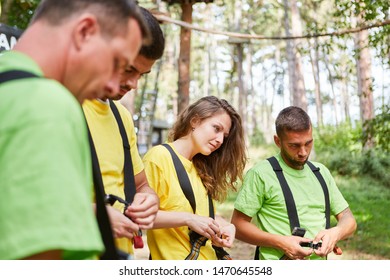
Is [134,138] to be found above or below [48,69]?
below

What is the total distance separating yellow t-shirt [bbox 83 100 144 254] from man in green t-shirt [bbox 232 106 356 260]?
3.52 feet

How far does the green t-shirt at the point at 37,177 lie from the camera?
33.6 inches

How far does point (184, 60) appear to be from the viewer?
32.6 feet

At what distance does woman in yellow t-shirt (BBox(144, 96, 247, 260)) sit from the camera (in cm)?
270

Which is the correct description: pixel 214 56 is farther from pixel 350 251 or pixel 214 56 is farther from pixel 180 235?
pixel 180 235

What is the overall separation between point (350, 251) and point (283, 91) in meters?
48.4

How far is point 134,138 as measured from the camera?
2580mm

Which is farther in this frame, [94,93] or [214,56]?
[214,56]

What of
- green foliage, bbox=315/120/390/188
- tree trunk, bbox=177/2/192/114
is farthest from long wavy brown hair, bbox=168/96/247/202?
green foliage, bbox=315/120/390/188

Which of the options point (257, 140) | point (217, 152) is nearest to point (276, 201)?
point (217, 152)

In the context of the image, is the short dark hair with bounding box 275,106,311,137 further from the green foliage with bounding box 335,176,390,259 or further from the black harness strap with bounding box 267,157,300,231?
the green foliage with bounding box 335,176,390,259

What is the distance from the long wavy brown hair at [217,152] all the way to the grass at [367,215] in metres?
5.65
